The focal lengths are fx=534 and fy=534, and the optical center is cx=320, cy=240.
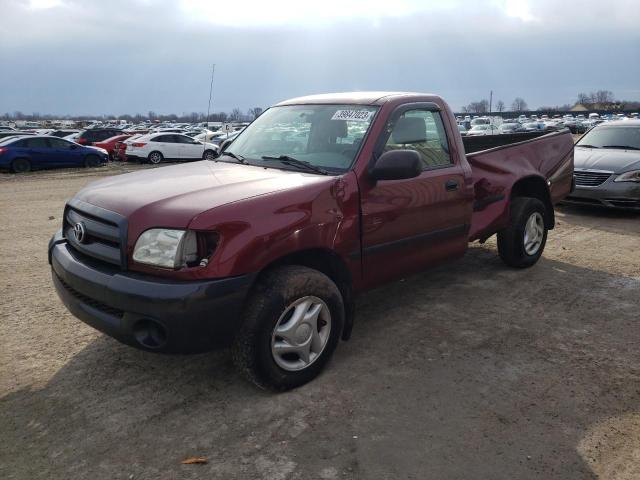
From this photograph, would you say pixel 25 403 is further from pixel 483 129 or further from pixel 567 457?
pixel 483 129

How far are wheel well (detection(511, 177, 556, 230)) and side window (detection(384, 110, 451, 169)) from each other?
1.65m

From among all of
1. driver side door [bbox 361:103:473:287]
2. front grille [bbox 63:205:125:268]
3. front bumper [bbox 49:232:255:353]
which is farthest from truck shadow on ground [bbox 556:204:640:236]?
front grille [bbox 63:205:125:268]

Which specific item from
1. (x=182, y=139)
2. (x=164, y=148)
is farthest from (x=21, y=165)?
(x=182, y=139)

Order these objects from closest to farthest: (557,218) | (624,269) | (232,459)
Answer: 1. (232,459)
2. (624,269)
3. (557,218)

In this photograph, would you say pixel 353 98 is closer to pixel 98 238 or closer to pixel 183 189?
pixel 183 189

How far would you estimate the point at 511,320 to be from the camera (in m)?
4.48

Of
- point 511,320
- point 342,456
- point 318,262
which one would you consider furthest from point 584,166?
point 342,456

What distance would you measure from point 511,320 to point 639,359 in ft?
3.20

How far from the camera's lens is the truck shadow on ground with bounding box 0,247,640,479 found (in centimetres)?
269

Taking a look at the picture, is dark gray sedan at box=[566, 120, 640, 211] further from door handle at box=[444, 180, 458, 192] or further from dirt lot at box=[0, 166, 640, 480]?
door handle at box=[444, 180, 458, 192]

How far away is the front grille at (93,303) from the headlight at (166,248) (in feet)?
1.12

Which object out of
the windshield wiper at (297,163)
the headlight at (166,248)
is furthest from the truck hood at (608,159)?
the headlight at (166,248)

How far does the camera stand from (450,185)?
438 centimetres

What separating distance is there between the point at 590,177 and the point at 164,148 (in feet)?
58.2
